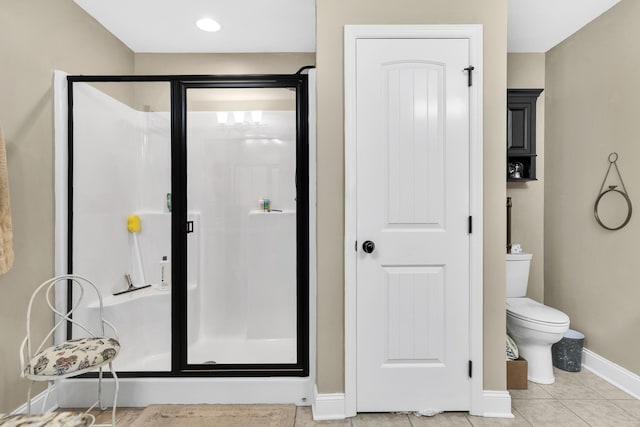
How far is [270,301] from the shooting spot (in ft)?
8.86

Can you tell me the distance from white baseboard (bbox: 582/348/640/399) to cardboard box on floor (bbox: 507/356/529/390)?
0.63 m

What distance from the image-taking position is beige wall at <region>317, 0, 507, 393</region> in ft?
6.38

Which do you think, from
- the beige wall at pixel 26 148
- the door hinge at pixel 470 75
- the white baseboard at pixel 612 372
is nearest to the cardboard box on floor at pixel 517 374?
the white baseboard at pixel 612 372

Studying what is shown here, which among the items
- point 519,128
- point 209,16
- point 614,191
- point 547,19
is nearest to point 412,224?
point 614,191

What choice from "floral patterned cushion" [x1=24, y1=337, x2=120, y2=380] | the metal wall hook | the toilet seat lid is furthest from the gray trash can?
"floral patterned cushion" [x1=24, y1=337, x2=120, y2=380]

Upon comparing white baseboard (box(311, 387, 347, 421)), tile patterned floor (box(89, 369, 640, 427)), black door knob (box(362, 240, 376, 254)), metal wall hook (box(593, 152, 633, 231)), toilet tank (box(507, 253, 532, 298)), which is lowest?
tile patterned floor (box(89, 369, 640, 427))

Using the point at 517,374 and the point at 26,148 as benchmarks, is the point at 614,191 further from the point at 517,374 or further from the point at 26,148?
the point at 26,148

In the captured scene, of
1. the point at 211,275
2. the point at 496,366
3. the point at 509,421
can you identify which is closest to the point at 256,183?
the point at 211,275

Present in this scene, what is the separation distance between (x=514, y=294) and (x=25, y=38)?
11.8ft

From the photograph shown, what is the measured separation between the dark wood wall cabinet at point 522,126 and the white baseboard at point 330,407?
219 cm

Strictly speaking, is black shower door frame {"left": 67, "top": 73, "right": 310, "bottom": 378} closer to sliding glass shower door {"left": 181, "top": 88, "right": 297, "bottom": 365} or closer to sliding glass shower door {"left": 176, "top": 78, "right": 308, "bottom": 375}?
sliding glass shower door {"left": 176, "top": 78, "right": 308, "bottom": 375}

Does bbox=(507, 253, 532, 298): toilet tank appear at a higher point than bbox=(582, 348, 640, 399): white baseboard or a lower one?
higher

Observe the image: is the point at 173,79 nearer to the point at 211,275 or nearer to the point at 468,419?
the point at 211,275

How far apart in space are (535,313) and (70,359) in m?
2.69
